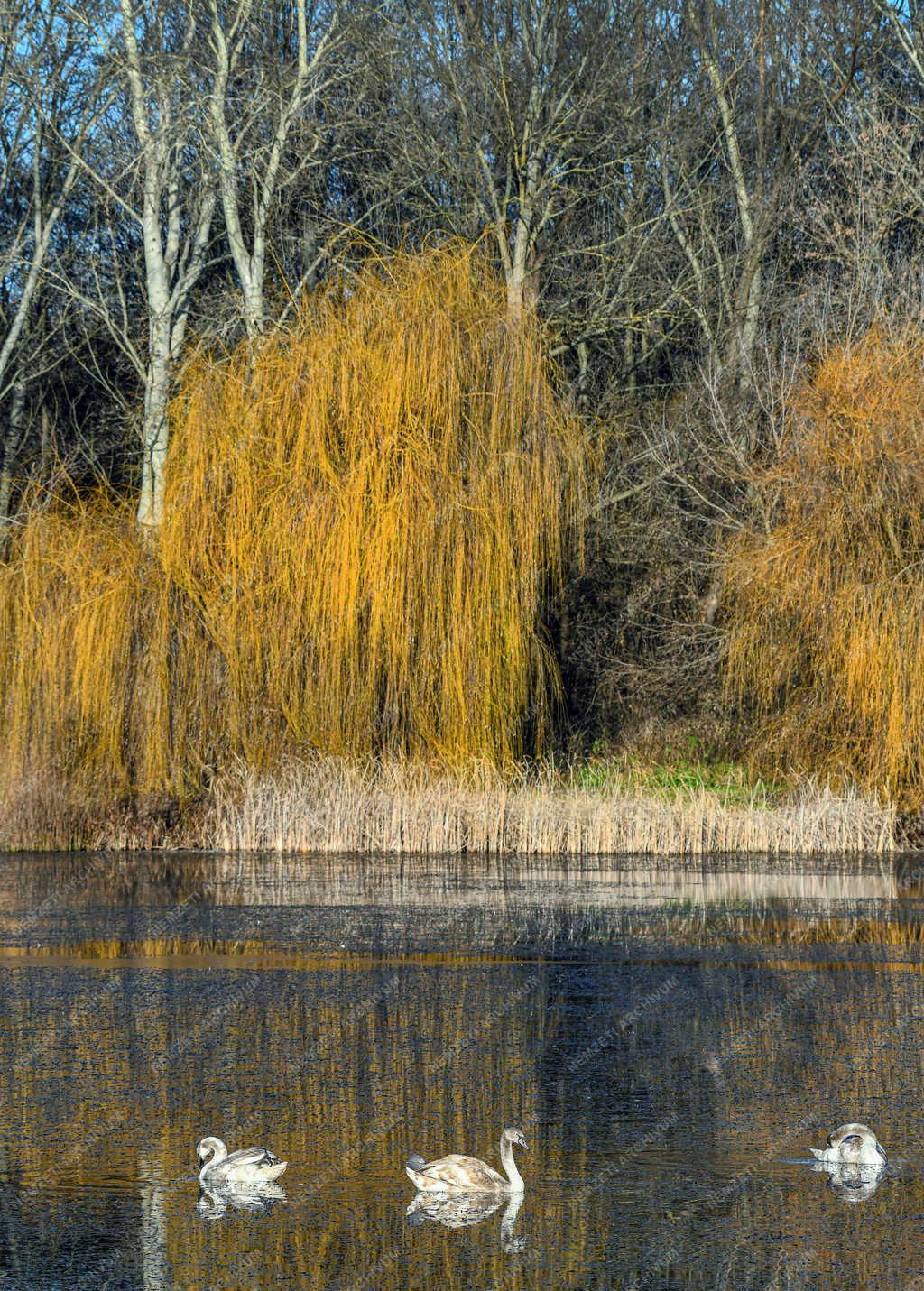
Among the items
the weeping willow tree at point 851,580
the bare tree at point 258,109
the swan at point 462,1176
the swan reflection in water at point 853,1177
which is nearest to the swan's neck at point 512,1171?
the swan at point 462,1176

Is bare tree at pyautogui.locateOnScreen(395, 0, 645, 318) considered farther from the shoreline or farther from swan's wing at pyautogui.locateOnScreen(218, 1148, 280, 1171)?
swan's wing at pyautogui.locateOnScreen(218, 1148, 280, 1171)

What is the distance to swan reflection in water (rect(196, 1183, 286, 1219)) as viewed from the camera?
7.54 metres

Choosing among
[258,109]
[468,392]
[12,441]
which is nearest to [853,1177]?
[468,392]

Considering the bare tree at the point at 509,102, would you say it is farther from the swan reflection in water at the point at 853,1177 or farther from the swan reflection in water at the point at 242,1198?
the swan reflection in water at the point at 242,1198

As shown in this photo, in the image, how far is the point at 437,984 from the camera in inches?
512

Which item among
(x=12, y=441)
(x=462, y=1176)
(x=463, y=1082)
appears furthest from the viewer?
(x=12, y=441)

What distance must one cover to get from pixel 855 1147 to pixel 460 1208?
1.76 metres

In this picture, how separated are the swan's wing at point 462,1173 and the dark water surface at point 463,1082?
0.13 metres

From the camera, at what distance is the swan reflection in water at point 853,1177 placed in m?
7.76

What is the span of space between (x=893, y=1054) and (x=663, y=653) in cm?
2120

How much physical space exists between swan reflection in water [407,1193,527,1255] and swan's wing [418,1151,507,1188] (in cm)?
5

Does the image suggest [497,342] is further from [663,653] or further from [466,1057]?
[466,1057]

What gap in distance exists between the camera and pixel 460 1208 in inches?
297

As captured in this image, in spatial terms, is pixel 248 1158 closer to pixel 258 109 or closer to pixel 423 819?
pixel 423 819
